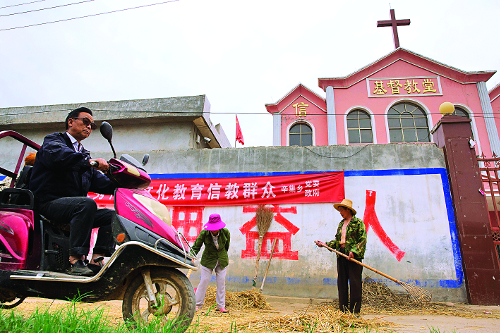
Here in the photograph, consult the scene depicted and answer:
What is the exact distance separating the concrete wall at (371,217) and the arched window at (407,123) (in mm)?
6654

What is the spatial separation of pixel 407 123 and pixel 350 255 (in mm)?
10014

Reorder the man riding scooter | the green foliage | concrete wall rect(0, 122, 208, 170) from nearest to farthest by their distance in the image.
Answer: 1. the green foliage
2. the man riding scooter
3. concrete wall rect(0, 122, 208, 170)

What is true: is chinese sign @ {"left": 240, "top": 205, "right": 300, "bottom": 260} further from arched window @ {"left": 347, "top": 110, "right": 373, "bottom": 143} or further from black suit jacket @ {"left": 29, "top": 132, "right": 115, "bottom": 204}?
arched window @ {"left": 347, "top": 110, "right": 373, "bottom": 143}

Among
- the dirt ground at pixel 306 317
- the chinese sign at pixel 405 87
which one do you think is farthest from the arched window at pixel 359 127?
the dirt ground at pixel 306 317

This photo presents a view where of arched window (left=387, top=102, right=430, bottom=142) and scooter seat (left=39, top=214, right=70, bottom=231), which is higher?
arched window (left=387, top=102, right=430, bottom=142)

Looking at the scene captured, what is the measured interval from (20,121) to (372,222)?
10.4 m

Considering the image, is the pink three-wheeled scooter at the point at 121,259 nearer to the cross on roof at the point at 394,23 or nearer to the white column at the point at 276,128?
the white column at the point at 276,128

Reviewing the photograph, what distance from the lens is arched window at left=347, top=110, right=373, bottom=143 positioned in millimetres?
12359

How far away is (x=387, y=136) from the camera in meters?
12.1

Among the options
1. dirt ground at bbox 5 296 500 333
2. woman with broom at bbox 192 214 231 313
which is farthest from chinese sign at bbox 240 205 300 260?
woman with broom at bbox 192 214 231 313

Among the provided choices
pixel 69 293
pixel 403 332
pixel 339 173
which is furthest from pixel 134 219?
pixel 339 173

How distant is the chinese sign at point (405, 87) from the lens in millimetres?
12570

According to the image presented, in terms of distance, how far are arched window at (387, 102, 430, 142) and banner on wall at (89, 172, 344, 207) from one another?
7362 mm

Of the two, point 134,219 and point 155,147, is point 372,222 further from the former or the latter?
point 155,147
